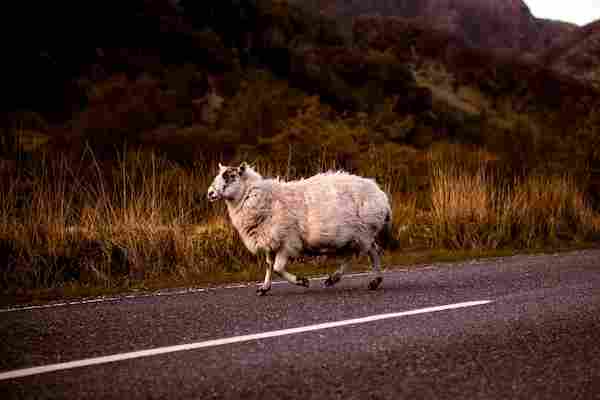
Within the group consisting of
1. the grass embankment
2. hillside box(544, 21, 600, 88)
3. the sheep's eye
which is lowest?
the grass embankment

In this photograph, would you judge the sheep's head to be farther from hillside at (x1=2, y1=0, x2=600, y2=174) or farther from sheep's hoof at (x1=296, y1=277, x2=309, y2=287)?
hillside at (x1=2, y1=0, x2=600, y2=174)

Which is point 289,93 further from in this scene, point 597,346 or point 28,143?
point 597,346

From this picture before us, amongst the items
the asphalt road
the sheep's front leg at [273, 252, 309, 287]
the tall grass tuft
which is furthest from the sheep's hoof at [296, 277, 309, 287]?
the tall grass tuft

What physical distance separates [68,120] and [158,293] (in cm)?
3029

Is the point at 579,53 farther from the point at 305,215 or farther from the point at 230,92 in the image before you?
the point at 305,215

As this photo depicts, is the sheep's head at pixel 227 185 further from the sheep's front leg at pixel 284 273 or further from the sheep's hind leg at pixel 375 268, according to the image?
the sheep's hind leg at pixel 375 268

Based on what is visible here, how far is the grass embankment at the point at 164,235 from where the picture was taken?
9375mm

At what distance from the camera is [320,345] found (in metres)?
4.65

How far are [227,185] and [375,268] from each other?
2.10m

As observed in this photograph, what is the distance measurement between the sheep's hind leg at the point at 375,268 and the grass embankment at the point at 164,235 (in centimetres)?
224

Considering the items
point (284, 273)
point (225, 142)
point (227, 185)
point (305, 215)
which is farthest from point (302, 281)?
point (225, 142)

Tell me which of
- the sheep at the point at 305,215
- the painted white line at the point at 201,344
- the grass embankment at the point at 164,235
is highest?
the sheep at the point at 305,215

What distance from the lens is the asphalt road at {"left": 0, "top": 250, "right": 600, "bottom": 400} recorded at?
3707 millimetres

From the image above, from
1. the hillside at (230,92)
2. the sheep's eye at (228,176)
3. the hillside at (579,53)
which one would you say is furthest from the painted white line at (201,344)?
the hillside at (579,53)
